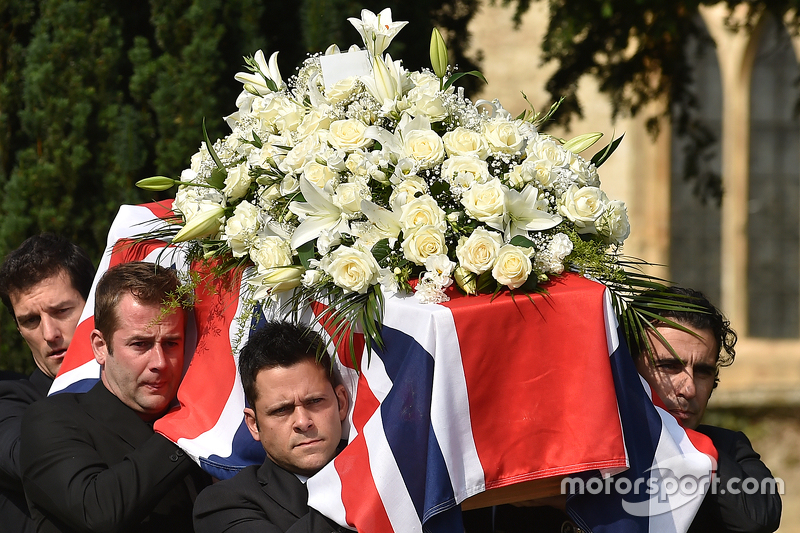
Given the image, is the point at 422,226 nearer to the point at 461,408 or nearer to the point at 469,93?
the point at 461,408

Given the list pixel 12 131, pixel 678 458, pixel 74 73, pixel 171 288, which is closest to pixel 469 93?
pixel 74 73

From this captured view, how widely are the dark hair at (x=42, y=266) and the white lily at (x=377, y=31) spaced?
1487mm

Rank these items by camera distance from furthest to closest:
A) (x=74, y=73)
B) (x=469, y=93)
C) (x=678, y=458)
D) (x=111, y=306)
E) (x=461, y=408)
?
(x=469, y=93) < (x=74, y=73) < (x=111, y=306) < (x=678, y=458) < (x=461, y=408)

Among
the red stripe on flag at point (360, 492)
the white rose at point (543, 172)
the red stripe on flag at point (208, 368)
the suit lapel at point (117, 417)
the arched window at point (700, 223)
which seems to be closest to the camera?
the red stripe on flag at point (360, 492)

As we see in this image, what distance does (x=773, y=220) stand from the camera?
9.62 meters

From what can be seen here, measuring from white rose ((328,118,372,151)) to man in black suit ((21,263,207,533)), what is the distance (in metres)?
0.75

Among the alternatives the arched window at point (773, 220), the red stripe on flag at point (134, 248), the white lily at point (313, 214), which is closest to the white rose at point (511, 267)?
the white lily at point (313, 214)

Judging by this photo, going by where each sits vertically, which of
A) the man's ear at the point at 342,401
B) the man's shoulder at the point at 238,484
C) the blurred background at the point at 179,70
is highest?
the blurred background at the point at 179,70

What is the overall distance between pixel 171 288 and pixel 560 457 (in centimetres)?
137

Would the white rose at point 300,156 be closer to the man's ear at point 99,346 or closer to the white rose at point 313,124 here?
the white rose at point 313,124

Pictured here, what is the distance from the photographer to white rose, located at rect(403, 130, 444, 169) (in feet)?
7.55

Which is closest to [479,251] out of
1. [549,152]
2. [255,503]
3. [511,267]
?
[511,267]

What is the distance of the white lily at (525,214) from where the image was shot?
7.40 feet

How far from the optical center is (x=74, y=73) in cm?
433
